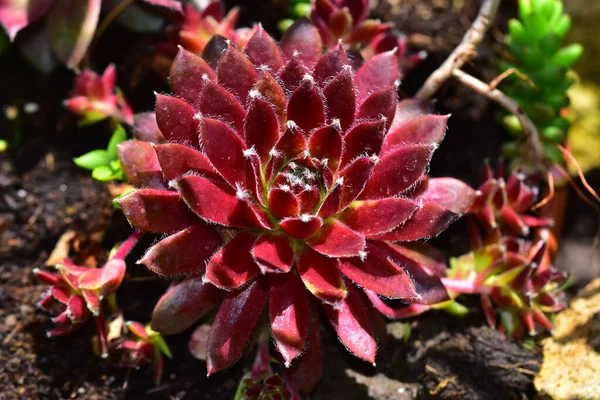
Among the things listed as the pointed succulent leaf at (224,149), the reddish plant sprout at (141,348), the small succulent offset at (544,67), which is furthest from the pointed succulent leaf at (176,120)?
the small succulent offset at (544,67)

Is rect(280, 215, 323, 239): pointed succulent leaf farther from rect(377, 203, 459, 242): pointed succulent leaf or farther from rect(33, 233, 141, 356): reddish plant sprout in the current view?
rect(33, 233, 141, 356): reddish plant sprout

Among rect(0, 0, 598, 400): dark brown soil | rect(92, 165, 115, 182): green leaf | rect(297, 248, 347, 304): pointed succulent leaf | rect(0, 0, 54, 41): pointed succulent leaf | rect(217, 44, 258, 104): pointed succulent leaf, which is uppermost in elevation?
rect(217, 44, 258, 104): pointed succulent leaf

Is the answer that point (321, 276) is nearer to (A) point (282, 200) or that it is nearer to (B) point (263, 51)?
(A) point (282, 200)

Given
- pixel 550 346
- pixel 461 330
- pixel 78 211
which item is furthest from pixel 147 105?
pixel 550 346

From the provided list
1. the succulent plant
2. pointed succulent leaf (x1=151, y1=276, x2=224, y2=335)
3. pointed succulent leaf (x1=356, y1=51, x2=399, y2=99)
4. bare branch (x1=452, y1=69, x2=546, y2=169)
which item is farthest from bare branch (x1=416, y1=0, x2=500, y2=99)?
pointed succulent leaf (x1=151, y1=276, x2=224, y2=335)

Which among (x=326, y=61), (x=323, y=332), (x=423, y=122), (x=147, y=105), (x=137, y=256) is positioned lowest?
(x=323, y=332)

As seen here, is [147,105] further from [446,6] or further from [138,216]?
[446,6]

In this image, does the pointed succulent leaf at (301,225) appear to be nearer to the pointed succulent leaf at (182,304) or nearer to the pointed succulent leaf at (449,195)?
the pointed succulent leaf at (182,304)
